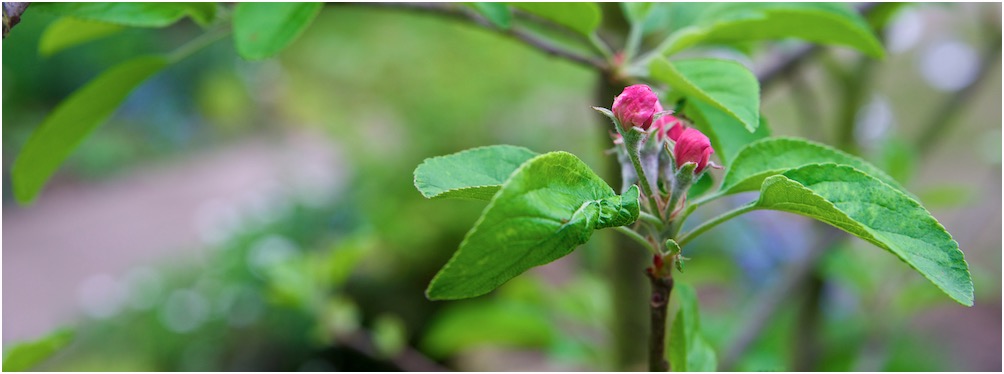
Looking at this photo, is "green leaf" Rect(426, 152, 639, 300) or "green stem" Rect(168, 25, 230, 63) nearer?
"green leaf" Rect(426, 152, 639, 300)

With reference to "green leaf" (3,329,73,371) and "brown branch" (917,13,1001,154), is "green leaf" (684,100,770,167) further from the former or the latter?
"brown branch" (917,13,1001,154)

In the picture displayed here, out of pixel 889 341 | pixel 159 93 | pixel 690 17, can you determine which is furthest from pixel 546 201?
pixel 159 93

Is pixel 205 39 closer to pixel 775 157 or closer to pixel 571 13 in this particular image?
pixel 571 13

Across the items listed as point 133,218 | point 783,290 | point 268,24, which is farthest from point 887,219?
point 133,218

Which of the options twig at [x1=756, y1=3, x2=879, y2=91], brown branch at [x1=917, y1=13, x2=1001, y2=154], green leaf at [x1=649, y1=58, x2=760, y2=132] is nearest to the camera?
green leaf at [x1=649, y1=58, x2=760, y2=132]

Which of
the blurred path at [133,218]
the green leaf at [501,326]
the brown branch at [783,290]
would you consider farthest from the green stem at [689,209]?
the blurred path at [133,218]

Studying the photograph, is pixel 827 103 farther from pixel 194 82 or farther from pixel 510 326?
pixel 194 82

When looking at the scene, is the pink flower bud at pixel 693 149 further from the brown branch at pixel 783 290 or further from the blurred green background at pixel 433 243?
the brown branch at pixel 783 290

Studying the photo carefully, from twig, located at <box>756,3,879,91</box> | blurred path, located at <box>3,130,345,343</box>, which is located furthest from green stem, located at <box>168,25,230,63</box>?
blurred path, located at <box>3,130,345,343</box>
